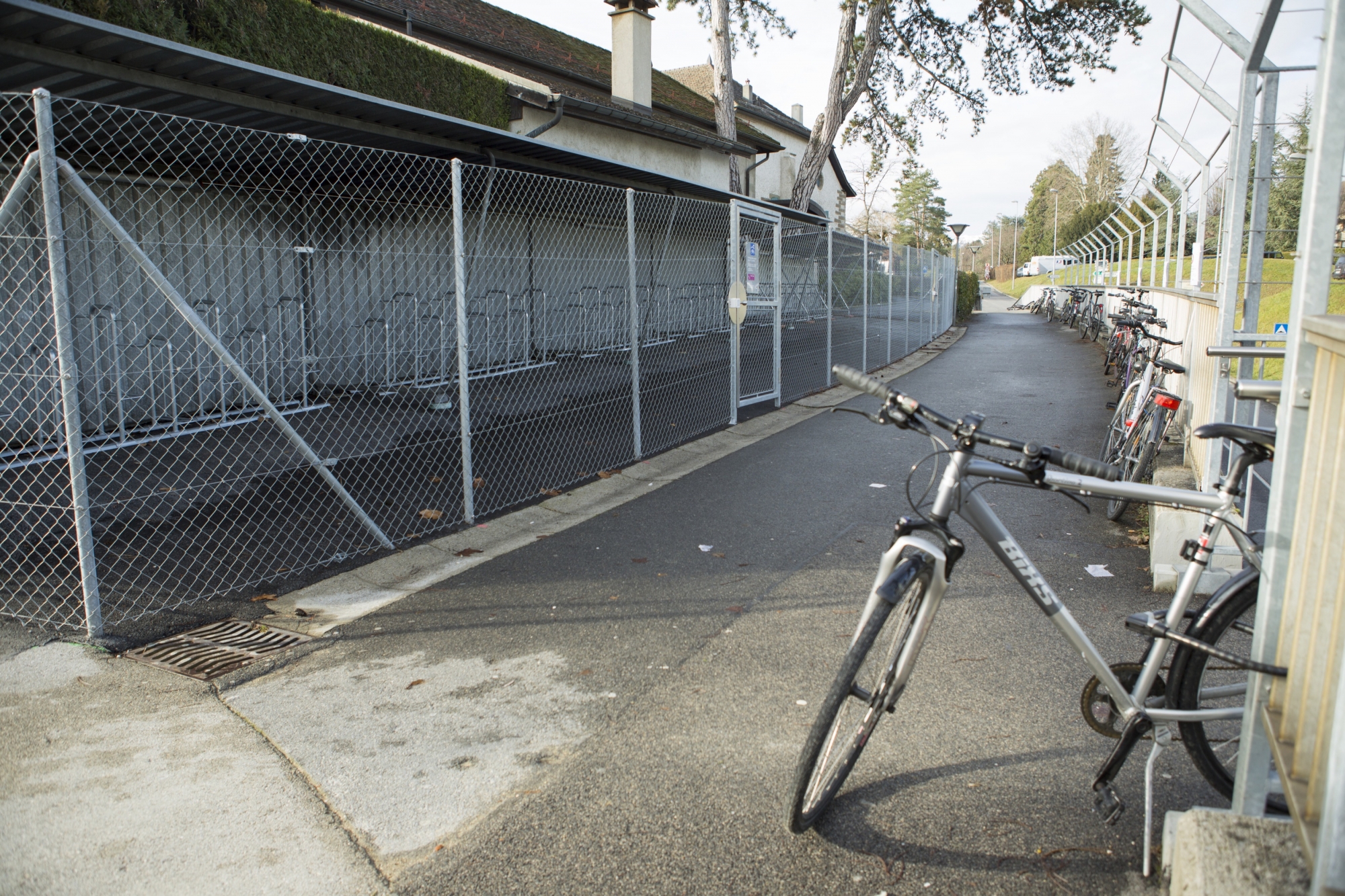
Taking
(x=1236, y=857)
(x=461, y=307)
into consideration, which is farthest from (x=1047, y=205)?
(x=1236, y=857)

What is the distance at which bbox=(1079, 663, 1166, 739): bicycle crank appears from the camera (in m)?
2.80

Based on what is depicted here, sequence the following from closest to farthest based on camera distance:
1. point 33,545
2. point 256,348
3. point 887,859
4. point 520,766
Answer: point 887,859, point 520,766, point 33,545, point 256,348

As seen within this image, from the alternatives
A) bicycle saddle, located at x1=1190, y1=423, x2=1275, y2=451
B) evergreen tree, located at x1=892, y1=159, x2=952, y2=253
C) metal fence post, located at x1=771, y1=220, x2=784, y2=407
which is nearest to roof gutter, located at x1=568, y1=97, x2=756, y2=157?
metal fence post, located at x1=771, y1=220, x2=784, y2=407

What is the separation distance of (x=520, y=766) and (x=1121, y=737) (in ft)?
6.24

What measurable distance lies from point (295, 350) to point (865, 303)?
788 cm

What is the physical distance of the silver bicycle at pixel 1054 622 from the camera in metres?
2.46

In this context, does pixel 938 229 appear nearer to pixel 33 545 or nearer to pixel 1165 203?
pixel 1165 203

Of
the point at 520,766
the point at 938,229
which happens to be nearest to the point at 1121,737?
the point at 520,766

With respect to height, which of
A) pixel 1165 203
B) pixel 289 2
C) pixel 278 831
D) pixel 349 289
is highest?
pixel 289 2

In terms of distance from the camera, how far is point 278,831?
109 inches

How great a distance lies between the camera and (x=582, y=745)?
10.8 feet

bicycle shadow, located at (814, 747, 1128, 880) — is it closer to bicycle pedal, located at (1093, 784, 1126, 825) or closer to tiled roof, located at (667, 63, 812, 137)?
bicycle pedal, located at (1093, 784, 1126, 825)

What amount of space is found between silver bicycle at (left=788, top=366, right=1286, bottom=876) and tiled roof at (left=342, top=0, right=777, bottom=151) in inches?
617

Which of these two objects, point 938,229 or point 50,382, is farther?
point 938,229
